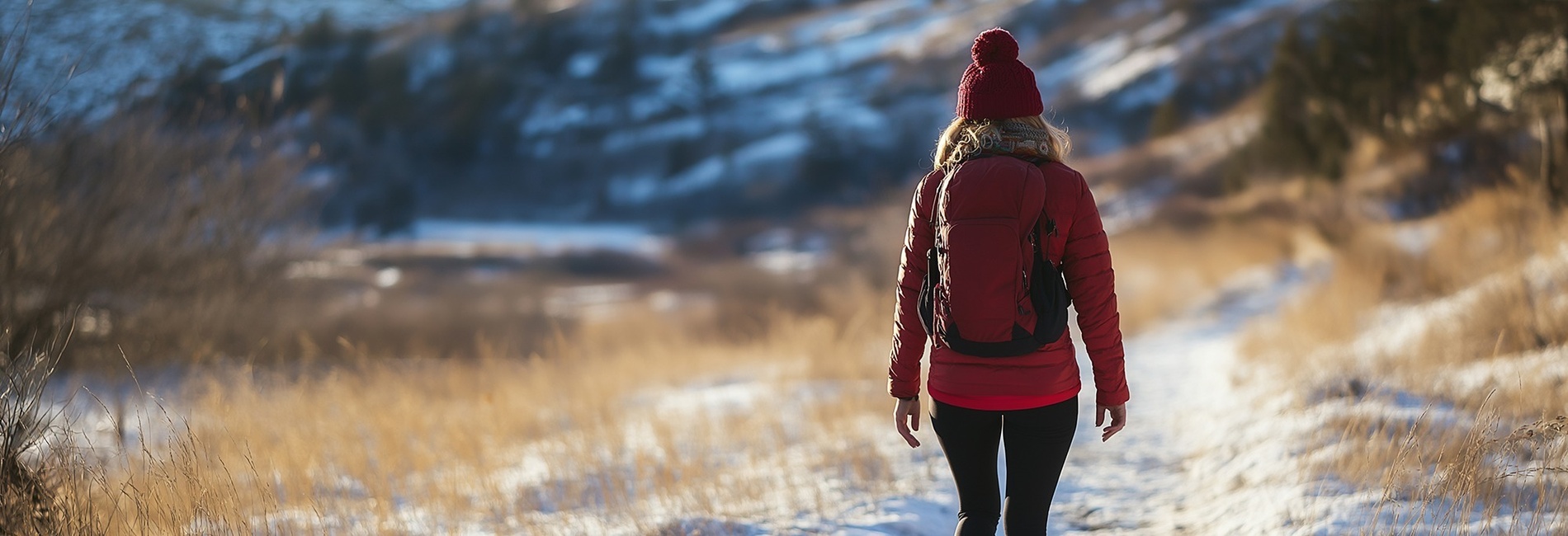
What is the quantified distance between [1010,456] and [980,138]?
0.82 m

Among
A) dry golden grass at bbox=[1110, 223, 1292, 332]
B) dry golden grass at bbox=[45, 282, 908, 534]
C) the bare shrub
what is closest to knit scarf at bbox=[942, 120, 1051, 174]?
dry golden grass at bbox=[45, 282, 908, 534]

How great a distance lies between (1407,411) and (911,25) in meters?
87.3

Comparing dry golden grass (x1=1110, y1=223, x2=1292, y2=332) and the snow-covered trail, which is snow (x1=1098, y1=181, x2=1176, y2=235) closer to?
dry golden grass (x1=1110, y1=223, x2=1292, y2=332)

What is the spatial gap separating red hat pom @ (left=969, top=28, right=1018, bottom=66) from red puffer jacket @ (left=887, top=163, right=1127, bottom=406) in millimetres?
310

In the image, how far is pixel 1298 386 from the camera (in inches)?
219

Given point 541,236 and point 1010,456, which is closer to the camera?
point 1010,456

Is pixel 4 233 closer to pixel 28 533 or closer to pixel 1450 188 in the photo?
pixel 28 533

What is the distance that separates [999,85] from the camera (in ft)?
7.84

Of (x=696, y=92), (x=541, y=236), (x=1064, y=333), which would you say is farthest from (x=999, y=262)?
(x=696, y=92)

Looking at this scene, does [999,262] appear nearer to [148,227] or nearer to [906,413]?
[906,413]

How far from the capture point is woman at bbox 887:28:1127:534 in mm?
2301

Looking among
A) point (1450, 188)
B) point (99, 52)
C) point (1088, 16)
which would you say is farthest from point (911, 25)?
point (99, 52)

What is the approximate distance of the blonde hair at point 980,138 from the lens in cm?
235

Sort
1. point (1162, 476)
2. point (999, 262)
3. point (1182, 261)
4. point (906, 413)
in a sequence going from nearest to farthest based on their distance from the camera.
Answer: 1. point (999, 262)
2. point (906, 413)
3. point (1162, 476)
4. point (1182, 261)
